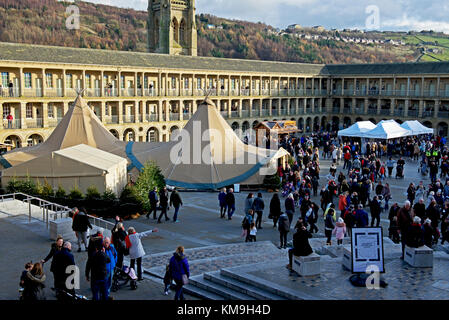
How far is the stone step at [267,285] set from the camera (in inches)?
332

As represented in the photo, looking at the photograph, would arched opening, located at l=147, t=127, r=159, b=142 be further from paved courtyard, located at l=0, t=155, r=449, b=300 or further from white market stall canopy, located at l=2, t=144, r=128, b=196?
paved courtyard, located at l=0, t=155, r=449, b=300

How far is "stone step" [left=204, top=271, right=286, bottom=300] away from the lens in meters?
8.67

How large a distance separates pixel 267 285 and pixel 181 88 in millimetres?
38785

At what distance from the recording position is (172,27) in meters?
65.3

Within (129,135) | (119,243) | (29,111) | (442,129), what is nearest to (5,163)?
(119,243)

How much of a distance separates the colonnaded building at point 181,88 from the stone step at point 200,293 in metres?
21.1

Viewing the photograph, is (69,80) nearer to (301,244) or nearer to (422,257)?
(301,244)

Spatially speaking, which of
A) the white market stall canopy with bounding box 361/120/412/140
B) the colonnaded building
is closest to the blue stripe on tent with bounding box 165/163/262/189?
the colonnaded building

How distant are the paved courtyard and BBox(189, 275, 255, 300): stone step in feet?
2.02

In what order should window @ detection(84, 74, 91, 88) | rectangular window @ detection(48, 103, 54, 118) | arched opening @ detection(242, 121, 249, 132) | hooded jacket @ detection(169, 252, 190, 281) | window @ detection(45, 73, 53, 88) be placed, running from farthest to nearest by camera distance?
arched opening @ detection(242, 121, 249, 132), window @ detection(84, 74, 91, 88), rectangular window @ detection(48, 103, 54, 118), window @ detection(45, 73, 53, 88), hooded jacket @ detection(169, 252, 190, 281)

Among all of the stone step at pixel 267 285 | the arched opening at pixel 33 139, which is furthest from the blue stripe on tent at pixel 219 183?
the arched opening at pixel 33 139

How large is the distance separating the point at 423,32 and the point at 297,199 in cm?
16634
